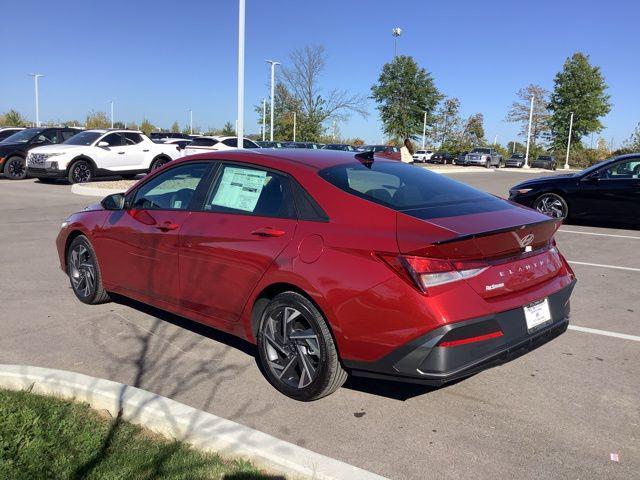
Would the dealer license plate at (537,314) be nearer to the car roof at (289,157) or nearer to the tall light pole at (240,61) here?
the car roof at (289,157)

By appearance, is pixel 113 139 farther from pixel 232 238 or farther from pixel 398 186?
pixel 398 186

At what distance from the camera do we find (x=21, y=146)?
19.6 metres

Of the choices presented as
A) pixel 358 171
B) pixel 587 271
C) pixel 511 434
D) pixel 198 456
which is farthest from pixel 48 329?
pixel 587 271

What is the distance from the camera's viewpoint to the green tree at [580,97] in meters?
72.7

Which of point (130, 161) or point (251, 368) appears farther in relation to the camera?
point (130, 161)

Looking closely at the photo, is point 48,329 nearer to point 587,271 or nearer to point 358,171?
point 358,171

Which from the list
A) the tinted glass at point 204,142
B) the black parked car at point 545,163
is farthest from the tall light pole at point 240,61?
the black parked car at point 545,163

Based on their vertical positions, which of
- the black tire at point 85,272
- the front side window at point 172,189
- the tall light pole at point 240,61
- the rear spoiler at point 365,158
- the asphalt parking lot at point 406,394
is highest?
the tall light pole at point 240,61

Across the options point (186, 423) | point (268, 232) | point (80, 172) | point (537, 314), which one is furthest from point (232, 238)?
point (80, 172)

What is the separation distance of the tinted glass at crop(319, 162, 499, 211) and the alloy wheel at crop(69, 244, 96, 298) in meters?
2.81

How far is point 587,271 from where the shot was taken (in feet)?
25.0

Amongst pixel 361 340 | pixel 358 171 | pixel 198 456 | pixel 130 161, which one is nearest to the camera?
pixel 198 456

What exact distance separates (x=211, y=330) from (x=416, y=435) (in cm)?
232

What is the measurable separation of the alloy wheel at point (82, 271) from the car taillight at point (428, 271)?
3464mm
